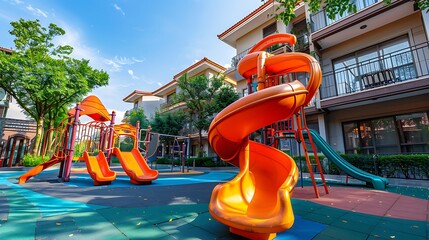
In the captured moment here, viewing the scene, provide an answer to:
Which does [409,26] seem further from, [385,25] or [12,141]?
[12,141]

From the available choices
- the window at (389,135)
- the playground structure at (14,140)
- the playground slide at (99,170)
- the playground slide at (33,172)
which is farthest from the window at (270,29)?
the playground structure at (14,140)

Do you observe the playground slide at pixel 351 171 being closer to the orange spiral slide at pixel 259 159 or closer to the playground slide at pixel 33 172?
the orange spiral slide at pixel 259 159

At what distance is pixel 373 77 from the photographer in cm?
851

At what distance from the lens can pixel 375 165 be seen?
23.5 ft

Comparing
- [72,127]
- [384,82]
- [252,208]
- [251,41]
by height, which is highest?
[251,41]

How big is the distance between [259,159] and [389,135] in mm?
8865

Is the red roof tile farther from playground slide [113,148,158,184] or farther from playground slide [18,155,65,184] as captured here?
playground slide [18,155,65,184]

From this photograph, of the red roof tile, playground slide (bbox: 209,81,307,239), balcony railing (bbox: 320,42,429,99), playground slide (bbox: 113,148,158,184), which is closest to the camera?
playground slide (bbox: 209,81,307,239)

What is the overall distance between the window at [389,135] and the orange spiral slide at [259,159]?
308 inches

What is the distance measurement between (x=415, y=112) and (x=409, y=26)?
157 inches

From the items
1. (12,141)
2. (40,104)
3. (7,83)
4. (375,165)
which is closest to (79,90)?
(40,104)

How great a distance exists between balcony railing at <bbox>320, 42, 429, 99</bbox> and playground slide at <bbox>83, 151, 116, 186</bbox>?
1055 centimetres

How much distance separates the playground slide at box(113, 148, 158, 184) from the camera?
6504 millimetres

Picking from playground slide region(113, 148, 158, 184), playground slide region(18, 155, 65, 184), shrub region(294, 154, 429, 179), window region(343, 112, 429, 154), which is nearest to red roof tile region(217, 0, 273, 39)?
window region(343, 112, 429, 154)
